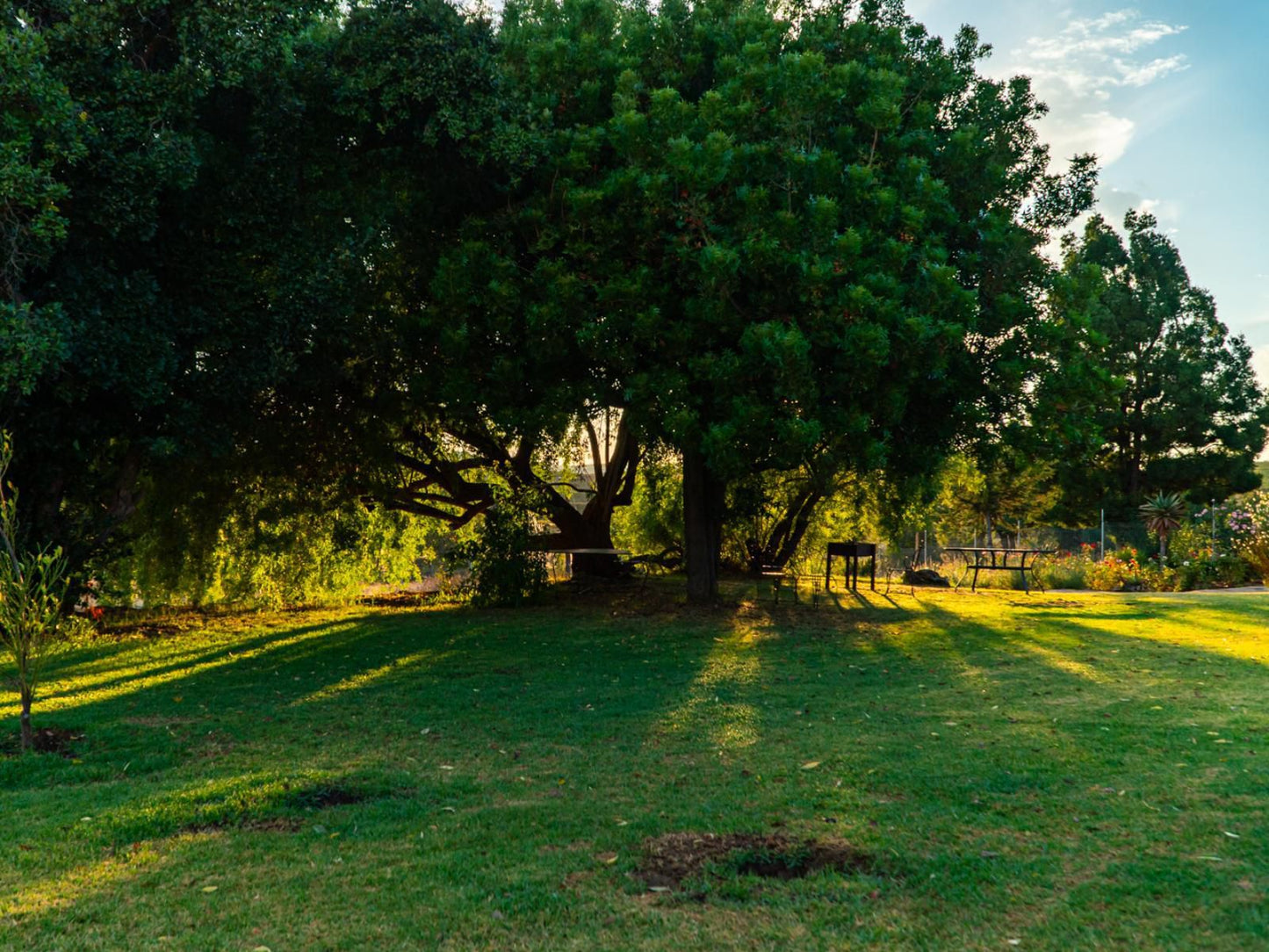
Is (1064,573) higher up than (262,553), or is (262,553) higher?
(262,553)

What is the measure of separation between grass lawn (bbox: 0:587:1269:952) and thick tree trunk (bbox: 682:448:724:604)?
210 inches

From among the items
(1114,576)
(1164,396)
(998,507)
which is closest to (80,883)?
(1114,576)

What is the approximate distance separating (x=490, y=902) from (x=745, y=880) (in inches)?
42.4

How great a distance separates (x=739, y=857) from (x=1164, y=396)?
42125 millimetres

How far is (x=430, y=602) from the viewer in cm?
1878

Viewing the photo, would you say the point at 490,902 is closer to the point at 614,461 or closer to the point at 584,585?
the point at 584,585

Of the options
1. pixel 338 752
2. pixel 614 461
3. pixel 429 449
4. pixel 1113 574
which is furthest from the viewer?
pixel 1113 574

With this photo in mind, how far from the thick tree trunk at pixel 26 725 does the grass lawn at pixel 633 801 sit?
307 millimetres

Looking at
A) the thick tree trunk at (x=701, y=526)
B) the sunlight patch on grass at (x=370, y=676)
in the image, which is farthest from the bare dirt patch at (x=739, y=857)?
the thick tree trunk at (x=701, y=526)

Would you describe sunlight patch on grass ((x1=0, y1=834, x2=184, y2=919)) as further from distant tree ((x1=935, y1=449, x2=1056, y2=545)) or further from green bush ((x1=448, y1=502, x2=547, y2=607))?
distant tree ((x1=935, y1=449, x2=1056, y2=545))

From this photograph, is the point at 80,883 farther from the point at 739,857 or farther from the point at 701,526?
the point at 701,526

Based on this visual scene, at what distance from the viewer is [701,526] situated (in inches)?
642

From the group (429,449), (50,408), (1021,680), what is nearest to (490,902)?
(1021,680)

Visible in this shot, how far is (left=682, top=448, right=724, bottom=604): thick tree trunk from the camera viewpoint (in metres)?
16.1
